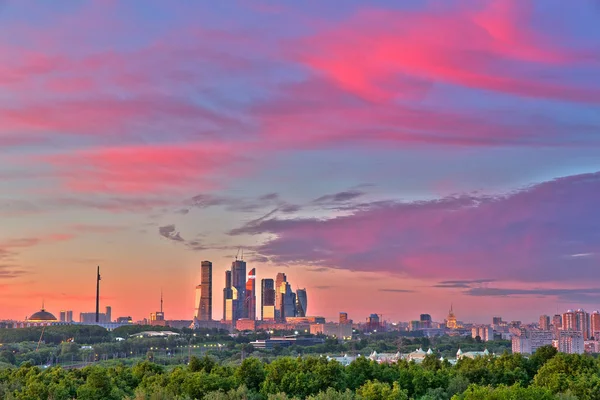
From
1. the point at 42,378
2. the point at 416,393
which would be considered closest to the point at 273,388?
the point at 416,393

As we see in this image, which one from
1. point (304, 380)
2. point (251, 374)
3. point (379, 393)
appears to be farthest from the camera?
point (251, 374)

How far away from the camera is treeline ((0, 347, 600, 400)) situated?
56.8 metres

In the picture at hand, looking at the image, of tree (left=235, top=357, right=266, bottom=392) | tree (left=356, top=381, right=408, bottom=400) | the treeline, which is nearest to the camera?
tree (left=356, top=381, right=408, bottom=400)

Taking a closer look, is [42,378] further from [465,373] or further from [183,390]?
[465,373]

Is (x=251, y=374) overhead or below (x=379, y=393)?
below

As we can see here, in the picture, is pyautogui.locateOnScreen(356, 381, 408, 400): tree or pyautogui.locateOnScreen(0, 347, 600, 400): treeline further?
pyautogui.locateOnScreen(0, 347, 600, 400): treeline

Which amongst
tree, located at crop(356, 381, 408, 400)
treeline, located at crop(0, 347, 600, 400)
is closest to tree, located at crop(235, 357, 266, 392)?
treeline, located at crop(0, 347, 600, 400)

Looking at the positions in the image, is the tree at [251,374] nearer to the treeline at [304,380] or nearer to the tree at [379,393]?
the treeline at [304,380]

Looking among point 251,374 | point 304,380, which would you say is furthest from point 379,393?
point 251,374

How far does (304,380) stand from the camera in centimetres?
6494

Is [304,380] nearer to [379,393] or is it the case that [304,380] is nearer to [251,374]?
[251,374]

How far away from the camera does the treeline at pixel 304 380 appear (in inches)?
2237

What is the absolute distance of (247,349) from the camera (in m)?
180

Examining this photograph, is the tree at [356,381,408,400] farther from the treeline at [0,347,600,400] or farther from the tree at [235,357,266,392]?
the tree at [235,357,266,392]
